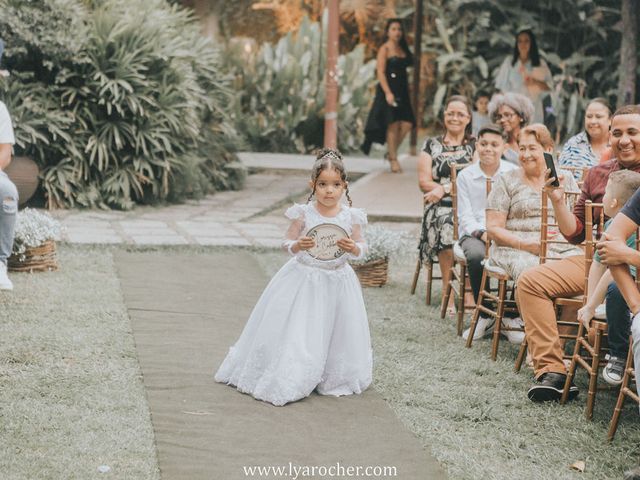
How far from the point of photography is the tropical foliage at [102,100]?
10.4m

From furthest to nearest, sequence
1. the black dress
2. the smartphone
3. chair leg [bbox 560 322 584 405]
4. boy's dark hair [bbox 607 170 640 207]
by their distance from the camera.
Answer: the black dress, chair leg [bbox 560 322 584 405], the smartphone, boy's dark hair [bbox 607 170 640 207]

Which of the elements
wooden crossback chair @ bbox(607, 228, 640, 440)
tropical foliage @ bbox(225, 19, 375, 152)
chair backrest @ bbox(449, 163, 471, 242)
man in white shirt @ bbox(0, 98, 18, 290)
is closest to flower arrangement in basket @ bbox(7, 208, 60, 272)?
man in white shirt @ bbox(0, 98, 18, 290)

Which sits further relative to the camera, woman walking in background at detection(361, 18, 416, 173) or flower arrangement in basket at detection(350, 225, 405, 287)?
woman walking in background at detection(361, 18, 416, 173)

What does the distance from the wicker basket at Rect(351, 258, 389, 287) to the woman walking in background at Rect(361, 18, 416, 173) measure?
5309 mm

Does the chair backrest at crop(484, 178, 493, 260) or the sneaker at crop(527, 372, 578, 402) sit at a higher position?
the chair backrest at crop(484, 178, 493, 260)

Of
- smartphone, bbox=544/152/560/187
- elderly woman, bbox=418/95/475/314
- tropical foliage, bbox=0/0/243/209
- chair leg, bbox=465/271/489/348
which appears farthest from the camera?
tropical foliage, bbox=0/0/243/209

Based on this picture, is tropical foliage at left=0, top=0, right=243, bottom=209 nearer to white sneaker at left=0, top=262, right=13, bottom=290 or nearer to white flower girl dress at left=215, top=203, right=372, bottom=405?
white sneaker at left=0, top=262, right=13, bottom=290

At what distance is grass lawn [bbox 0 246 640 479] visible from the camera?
13.5 ft

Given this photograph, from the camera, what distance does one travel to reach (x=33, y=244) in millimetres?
7434

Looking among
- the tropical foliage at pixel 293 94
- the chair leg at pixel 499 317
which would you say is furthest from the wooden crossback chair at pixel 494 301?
the tropical foliage at pixel 293 94

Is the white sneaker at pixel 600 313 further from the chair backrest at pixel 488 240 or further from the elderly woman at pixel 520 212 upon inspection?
the chair backrest at pixel 488 240

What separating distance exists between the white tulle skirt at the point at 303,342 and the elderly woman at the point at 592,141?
245cm

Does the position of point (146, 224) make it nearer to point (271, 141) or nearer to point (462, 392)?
point (462, 392)

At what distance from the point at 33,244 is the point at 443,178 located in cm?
296
